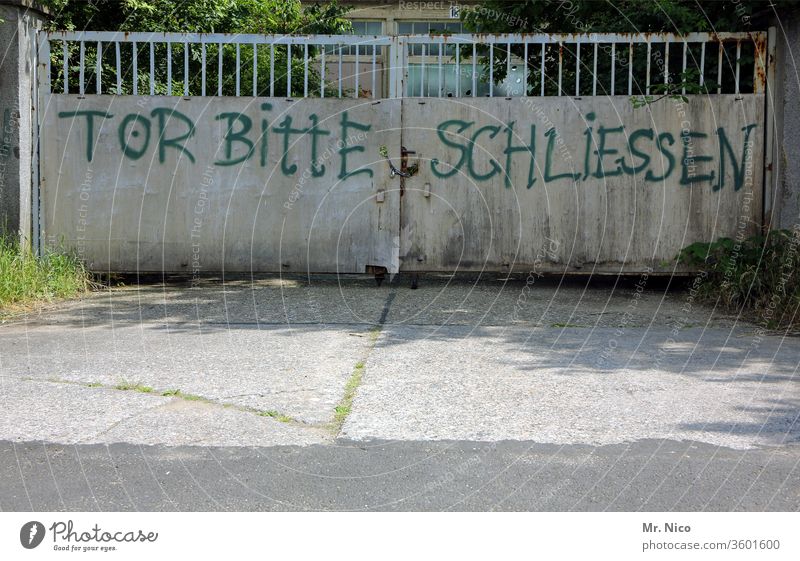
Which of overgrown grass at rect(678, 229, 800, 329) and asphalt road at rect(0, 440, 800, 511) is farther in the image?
overgrown grass at rect(678, 229, 800, 329)

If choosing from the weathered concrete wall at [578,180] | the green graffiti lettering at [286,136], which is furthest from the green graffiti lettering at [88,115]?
the weathered concrete wall at [578,180]

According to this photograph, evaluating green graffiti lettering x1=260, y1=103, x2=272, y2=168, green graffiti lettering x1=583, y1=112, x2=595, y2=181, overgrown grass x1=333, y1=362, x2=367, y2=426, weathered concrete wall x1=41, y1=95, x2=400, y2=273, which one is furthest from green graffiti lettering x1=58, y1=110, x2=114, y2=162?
green graffiti lettering x1=583, y1=112, x2=595, y2=181

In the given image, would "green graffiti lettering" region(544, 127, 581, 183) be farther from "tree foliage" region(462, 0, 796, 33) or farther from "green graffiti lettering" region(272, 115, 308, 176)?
→ "green graffiti lettering" region(272, 115, 308, 176)

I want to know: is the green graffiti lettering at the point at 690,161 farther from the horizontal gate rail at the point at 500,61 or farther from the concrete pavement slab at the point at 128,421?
the concrete pavement slab at the point at 128,421

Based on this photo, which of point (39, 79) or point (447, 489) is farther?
point (39, 79)

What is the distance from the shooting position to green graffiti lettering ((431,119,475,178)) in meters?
8.30

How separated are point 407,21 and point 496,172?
10424mm

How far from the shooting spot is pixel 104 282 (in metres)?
8.70

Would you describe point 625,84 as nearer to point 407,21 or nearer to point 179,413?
point 179,413

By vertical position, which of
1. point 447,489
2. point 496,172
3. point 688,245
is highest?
point 496,172

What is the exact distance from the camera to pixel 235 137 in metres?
8.34

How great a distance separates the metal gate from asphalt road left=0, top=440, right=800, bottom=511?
4440 millimetres
